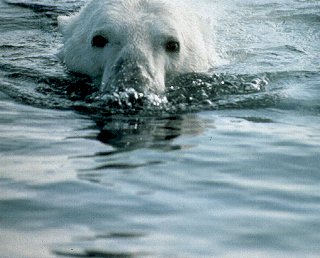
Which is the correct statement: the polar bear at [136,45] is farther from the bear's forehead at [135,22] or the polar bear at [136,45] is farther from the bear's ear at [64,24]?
the bear's ear at [64,24]

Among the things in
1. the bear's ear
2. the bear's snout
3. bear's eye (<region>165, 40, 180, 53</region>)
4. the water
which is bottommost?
the water

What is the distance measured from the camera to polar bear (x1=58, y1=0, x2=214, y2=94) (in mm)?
7047

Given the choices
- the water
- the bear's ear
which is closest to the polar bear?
the water

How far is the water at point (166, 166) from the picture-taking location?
11.1ft

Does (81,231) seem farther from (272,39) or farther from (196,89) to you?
(272,39)

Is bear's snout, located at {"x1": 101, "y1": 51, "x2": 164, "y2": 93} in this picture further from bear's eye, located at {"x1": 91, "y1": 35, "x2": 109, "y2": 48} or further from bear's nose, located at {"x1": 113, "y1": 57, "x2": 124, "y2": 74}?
bear's eye, located at {"x1": 91, "y1": 35, "x2": 109, "y2": 48}

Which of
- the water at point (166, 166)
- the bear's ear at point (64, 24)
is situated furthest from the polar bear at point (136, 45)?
the bear's ear at point (64, 24)

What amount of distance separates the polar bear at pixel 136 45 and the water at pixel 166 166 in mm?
230

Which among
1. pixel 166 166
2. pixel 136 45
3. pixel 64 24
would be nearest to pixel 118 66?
pixel 136 45

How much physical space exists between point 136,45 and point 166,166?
114 inches

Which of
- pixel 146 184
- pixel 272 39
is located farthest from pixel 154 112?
pixel 272 39

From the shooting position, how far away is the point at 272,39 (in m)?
11.4

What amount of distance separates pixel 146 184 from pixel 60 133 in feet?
5.01


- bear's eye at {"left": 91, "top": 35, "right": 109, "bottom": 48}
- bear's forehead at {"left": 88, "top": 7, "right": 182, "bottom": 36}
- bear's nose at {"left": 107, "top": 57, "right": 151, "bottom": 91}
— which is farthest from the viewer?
bear's eye at {"left": 91, "top": 35, "right": 109, "bottom": 48}
